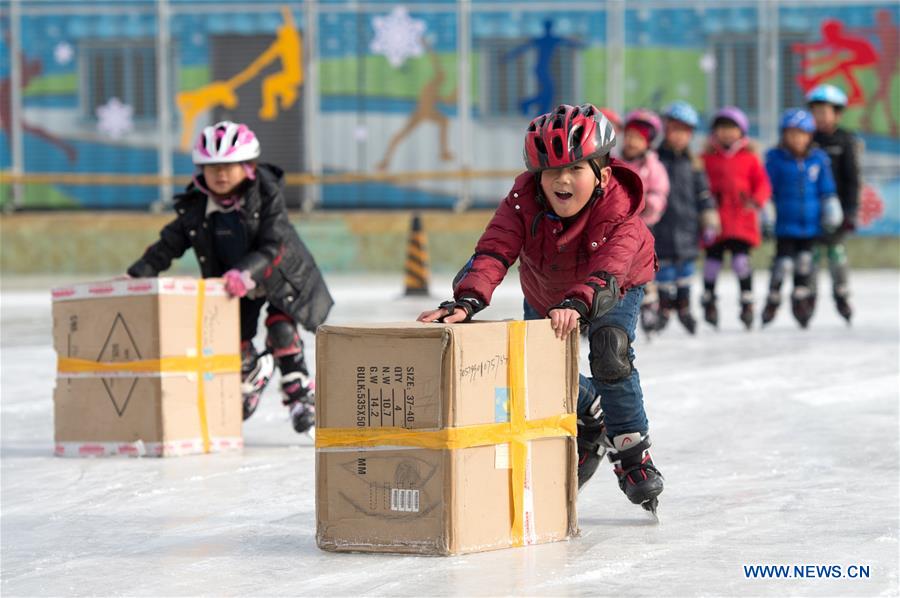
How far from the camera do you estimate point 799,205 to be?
14422mm

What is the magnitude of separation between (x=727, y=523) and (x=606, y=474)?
49.0 inches

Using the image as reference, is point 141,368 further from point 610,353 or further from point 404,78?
point 404,78

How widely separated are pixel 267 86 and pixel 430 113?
Answer: 215cm

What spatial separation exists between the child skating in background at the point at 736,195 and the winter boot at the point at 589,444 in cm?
835

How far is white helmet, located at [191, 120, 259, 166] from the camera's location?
321 inches

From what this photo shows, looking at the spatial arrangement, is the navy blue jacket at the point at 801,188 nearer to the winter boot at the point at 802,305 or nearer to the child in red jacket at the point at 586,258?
the winter boot at the point at 802,305

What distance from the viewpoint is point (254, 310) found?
8.65 m

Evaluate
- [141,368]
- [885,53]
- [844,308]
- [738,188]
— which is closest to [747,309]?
[844,308]

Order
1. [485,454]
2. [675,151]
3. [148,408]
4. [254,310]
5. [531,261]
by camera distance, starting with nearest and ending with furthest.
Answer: [485,454]
[531,261]
[148,408]
[254,310]
[675,151]

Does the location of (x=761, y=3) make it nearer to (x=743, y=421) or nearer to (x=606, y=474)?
(x=743, y=421)

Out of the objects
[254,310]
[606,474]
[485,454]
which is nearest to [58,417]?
[254,310]

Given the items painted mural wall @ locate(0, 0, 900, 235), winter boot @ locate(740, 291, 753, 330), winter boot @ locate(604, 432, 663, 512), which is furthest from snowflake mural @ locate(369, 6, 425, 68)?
winter boot @ locate(604, 432, 663, 512)

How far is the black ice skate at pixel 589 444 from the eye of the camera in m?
6.27

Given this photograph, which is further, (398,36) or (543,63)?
(543,63)
